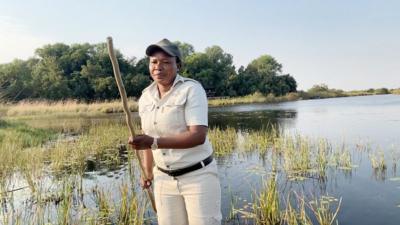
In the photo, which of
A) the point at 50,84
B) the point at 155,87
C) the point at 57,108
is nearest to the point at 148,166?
the point at 155,87

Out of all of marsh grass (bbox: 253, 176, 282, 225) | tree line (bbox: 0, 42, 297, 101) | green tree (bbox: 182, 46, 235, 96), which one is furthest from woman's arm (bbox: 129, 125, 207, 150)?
green tree (bbox: 182, 46, 235, 96)

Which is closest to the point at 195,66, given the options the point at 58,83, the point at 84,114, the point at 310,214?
the point at 58,83

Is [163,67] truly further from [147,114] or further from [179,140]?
[179,140]

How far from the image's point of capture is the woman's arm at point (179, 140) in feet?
8.21

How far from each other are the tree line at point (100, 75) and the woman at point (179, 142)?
41.8m

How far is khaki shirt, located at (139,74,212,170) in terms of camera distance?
258cm

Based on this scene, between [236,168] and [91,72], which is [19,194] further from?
[91,72]

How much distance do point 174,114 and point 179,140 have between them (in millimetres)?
235

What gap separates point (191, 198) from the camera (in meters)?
2.73

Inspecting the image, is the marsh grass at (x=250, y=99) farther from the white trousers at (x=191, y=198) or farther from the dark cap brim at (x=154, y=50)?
the dark cap brim at (x=154, y=50)

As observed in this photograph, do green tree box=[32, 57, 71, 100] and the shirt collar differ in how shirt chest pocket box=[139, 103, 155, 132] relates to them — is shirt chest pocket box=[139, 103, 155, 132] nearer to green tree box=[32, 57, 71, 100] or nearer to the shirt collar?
the shirt collar

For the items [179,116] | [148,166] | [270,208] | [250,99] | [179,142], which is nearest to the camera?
[179,142]

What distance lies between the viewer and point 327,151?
10406mm

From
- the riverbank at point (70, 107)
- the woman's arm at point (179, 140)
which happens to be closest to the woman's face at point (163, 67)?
the woman's arm at point (179, 140)
